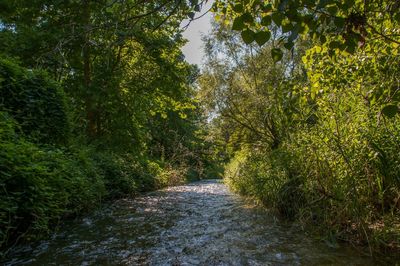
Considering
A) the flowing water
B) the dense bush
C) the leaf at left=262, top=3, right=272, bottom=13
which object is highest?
the leaf at left=262, top=3, right=272, bottom=13

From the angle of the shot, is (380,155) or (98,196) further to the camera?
(98,196)

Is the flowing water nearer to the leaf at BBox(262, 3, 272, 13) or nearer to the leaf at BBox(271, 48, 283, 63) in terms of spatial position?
the leaf at BBox(271, 48, 283, 63)

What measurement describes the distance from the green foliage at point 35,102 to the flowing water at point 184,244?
1922 millimetres

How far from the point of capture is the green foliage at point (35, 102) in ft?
19.0

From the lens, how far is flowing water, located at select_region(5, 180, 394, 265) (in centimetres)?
362

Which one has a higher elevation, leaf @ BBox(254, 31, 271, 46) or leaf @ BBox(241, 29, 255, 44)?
leaf @ BBox(241, 29, 255, 44)

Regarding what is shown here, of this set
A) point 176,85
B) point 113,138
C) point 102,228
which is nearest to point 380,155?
point 102,228

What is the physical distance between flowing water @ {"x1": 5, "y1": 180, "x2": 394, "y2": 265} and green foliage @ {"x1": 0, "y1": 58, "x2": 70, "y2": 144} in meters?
1.92

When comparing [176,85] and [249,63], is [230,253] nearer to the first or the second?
[249,63]

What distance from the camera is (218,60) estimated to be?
31.8 feet

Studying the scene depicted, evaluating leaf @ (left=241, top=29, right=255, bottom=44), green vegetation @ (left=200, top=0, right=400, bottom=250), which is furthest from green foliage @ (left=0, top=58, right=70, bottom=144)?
leaf @ (left=241, top=29, right=255, bottom=44)

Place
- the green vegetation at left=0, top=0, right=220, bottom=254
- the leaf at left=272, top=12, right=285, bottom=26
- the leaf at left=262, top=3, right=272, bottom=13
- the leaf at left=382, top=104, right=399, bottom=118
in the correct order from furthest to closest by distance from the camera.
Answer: the green vegetation at left=0, top=0, right=220, bottom=254, the leaf at left=382, top=104, right=399, bottom=118, the leaf at left=262, top=3, right=272, bottom=13, the leaf at left=272, top=12, right=285, bottom=26

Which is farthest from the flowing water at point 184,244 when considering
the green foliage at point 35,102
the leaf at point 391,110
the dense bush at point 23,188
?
the leaf at point 391,110

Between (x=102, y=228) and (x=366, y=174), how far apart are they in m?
4.12
